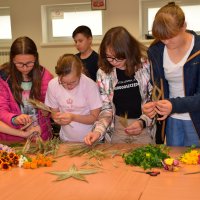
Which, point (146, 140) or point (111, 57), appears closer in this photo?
point (111, 57)

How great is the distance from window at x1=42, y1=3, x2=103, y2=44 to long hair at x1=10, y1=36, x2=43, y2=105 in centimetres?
362

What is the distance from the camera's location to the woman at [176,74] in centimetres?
195

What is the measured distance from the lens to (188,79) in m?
2.12

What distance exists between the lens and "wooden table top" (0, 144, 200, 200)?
144cm

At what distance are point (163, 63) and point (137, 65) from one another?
188 mm

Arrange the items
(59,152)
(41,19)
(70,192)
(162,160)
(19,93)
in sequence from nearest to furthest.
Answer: (70,192) < (162,160) < (59,152) < (19,93) < (41,19)

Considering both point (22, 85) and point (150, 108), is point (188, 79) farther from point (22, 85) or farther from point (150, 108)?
point (22, 85)

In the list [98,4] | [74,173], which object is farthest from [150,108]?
[98,4]

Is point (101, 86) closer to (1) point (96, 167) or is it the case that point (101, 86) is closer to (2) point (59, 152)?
(2) point (59, 152)

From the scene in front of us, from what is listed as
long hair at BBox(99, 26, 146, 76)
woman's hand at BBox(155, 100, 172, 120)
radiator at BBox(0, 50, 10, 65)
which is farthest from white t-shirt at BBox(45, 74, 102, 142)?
radiator at BBox(0, 50, 10, 65)

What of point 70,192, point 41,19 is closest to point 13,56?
point 70,192

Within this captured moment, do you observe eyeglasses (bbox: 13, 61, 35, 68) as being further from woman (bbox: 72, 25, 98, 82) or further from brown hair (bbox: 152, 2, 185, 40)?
woman (bbox: 72, 25, 98, 82)

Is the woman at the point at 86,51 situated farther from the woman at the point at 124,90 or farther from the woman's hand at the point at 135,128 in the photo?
the woman's hand at the point at 135,128

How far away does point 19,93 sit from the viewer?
99.5 inches
